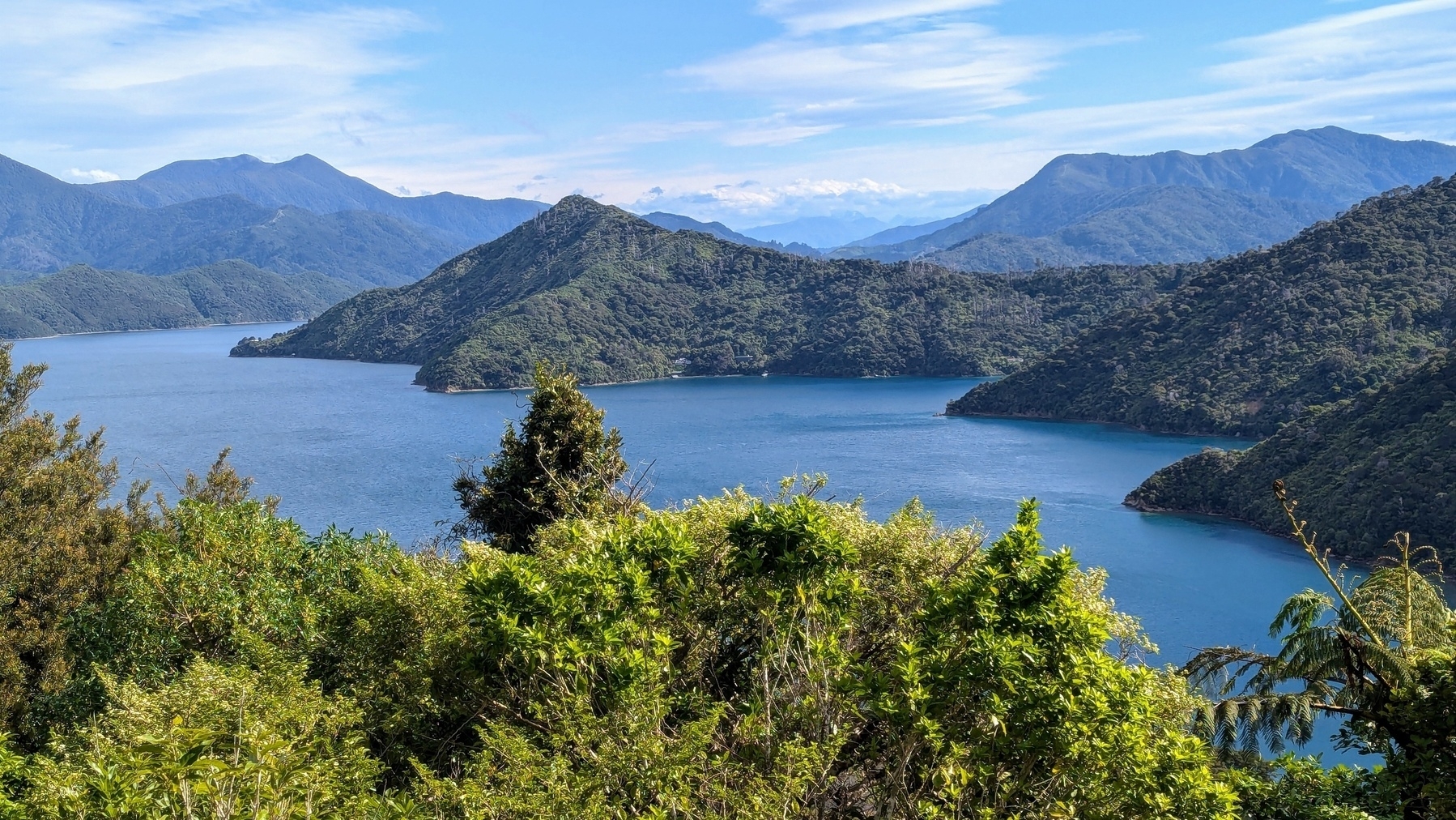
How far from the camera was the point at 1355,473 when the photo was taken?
4794cm

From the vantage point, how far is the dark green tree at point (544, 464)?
18922mm

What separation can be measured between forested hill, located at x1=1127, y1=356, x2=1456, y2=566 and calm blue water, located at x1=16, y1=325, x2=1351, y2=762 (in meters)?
1.95

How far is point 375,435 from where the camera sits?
80.3 meters

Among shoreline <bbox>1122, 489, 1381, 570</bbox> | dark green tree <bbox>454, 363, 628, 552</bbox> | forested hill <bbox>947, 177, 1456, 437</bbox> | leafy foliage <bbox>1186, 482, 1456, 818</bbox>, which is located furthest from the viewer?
forested hill <bbox>947, 177, 1456, 437</bbox>

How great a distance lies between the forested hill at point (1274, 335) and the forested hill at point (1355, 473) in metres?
15.3

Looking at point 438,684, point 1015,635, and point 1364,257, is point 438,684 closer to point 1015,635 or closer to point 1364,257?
point 1015,635

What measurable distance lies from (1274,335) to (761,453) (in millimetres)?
42949

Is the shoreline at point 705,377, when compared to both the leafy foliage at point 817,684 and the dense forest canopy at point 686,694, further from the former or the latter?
the leafy foliage at point 817,684

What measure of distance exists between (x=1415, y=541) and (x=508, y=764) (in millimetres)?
49463

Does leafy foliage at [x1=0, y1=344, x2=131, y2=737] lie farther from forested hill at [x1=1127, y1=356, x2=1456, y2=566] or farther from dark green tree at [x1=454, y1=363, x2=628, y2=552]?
forested hill at [x1=1127, y1=356, x2=1456, y2=566]

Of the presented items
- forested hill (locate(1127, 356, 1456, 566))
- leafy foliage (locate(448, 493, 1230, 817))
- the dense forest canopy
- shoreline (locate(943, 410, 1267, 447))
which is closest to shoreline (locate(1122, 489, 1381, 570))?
forested hill (locate(1127, 356, 1456, 566))

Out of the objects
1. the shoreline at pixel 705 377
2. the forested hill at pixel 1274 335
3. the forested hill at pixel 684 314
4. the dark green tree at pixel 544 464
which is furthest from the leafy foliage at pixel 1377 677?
the forested hill at pixel 684 314

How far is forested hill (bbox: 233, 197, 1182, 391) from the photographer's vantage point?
127m

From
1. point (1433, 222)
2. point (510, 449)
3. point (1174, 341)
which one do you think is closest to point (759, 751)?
point (510, 449)
